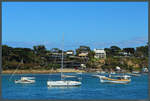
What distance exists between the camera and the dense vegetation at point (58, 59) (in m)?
51.4

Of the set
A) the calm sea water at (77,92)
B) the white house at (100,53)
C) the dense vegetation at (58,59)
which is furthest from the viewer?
the white house at (100,53)

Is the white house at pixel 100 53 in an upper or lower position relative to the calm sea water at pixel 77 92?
upper

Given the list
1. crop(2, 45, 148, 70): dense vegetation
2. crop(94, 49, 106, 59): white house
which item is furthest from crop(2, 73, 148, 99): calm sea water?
crop(94, 49, 106, 59): white house

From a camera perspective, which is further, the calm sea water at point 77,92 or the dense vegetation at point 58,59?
the dense vegetation at point 58,59

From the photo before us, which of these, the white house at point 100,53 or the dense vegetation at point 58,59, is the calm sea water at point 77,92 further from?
the white house at point 100,53

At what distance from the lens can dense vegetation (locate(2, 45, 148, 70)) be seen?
51.4 metres

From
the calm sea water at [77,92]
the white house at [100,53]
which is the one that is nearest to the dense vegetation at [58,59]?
the white house at [100,53]

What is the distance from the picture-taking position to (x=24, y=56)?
52375 mm

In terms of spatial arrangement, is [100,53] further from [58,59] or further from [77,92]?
[77,92]

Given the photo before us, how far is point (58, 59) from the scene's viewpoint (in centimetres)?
5928

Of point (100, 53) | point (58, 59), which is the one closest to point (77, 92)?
point (58, 59)

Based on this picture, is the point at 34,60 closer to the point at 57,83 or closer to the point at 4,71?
the point at 4,71

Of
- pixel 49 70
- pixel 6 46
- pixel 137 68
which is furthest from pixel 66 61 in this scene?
pixel 137 68

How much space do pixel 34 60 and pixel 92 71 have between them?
11.9 meters
